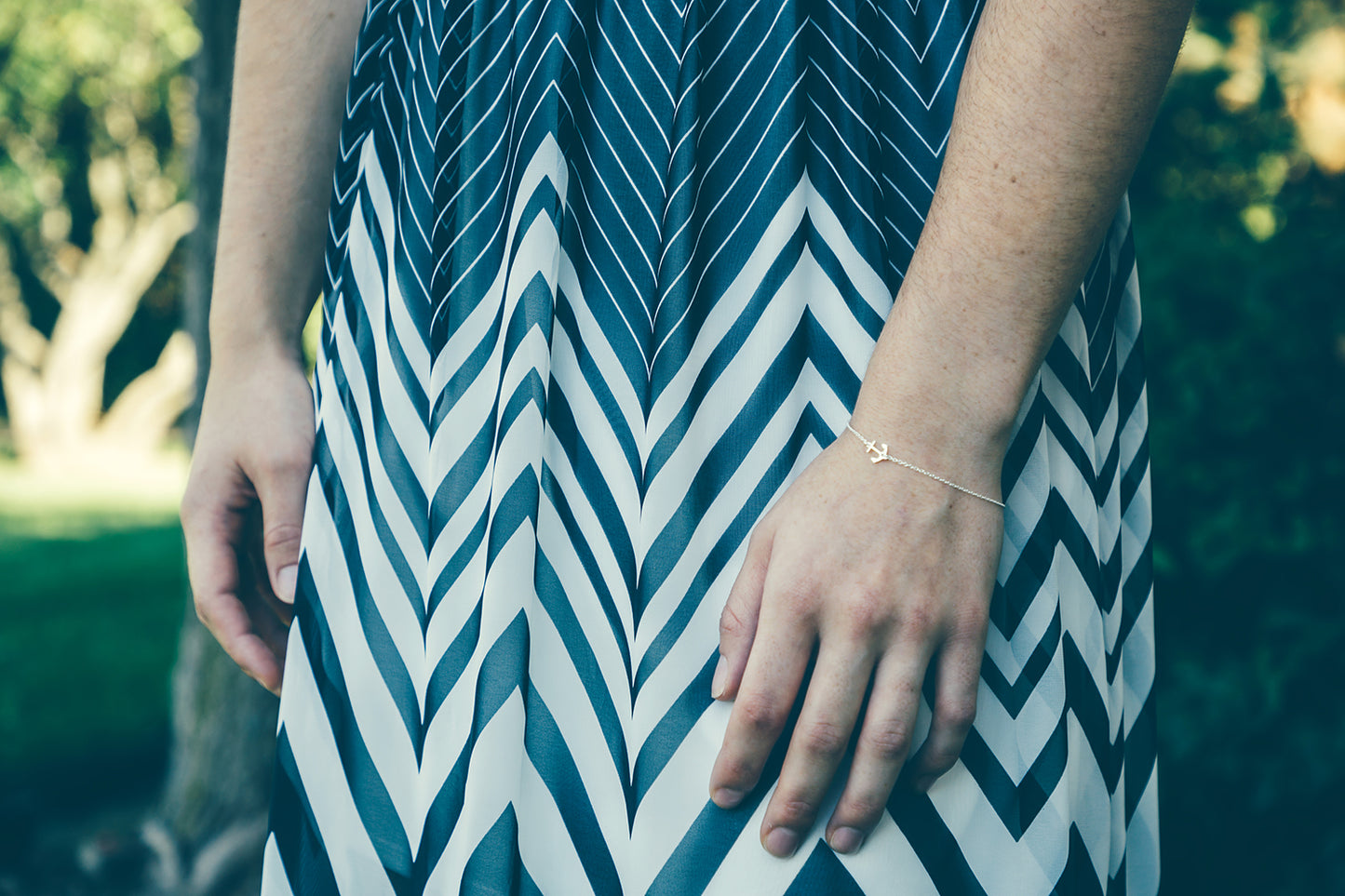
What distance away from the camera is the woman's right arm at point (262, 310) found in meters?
0.97

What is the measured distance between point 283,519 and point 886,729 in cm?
62

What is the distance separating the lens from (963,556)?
67cm

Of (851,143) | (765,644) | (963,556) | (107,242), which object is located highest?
(107,242)

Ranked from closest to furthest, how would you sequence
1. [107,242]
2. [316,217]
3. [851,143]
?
[851,143]
[316,217]
[107,242]

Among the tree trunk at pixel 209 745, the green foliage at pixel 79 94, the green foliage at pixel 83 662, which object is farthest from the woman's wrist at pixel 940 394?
the green foliage at pixel 79 94

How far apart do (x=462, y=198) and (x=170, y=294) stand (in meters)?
17.6

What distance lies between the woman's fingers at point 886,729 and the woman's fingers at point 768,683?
2.1 inches

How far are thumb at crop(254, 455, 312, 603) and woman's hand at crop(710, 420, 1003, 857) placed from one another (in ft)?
1.61

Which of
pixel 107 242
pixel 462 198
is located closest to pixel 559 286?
pixel 462 198

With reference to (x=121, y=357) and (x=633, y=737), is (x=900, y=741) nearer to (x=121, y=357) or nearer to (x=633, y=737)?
(x=633, y=737)

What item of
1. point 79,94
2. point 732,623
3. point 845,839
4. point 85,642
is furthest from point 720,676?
point 79,94

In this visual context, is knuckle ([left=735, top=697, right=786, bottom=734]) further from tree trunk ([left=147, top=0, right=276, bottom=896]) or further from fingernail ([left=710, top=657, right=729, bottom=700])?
tree trunk ([left=147, top=0, right=276, bottom=896])

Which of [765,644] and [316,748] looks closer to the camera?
[765,644]

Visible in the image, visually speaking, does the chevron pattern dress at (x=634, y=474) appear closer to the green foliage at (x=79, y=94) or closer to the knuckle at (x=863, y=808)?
the knuckle at (x=863, y=808)
